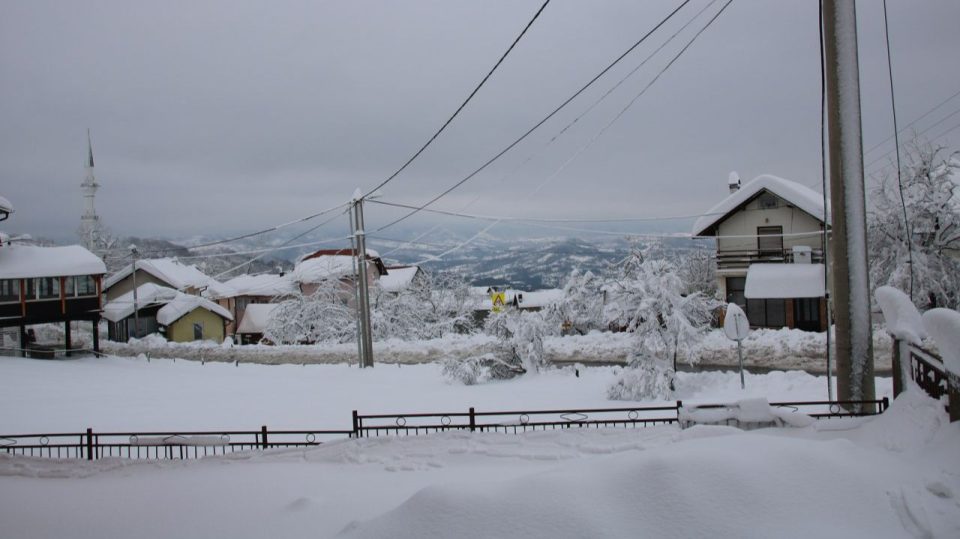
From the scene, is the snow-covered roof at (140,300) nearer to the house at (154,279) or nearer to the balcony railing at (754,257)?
the house at (154,279)

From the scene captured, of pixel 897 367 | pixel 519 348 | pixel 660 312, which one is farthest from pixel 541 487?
pixel 519 348

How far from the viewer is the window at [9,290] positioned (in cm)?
2632

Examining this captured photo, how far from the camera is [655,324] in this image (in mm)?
17141

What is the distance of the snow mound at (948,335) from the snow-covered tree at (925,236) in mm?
19868

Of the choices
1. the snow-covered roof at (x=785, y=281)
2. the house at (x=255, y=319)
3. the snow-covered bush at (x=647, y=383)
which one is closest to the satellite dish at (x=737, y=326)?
the snow-covered bush at (x=647, y=383)

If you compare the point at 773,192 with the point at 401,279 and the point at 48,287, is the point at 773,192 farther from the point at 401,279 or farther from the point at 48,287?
the point at 48,287

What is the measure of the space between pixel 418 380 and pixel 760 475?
17745 millimetres

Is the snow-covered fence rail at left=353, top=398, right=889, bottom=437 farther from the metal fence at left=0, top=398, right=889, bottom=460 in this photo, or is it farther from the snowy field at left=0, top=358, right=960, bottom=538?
the snowy field at left=0, top=358, right=960, bottom=538

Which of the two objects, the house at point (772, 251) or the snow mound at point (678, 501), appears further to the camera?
the house at point (772, 251)

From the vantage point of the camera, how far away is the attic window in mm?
26312

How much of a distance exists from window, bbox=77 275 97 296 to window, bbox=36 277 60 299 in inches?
40.1

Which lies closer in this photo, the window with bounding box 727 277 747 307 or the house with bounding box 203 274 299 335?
the window with bounding box 727 277 747 307

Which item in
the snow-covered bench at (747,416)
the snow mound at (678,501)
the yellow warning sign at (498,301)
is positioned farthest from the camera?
the yellow warning sign at (498,301)

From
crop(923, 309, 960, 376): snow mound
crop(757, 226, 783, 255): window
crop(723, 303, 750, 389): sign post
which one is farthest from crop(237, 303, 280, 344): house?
crop(923, 309, 960, 376): snow mound
